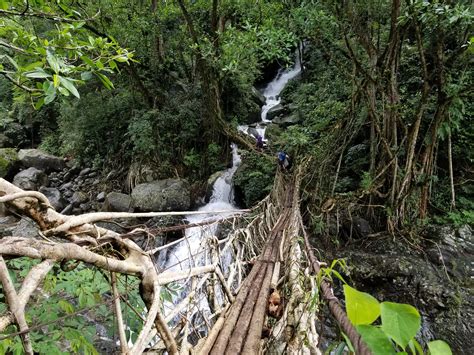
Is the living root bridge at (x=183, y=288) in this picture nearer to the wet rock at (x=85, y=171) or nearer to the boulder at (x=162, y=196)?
the boulder at (x=162, y=196)

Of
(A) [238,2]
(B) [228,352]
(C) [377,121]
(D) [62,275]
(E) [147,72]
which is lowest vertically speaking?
(B) [228,352]

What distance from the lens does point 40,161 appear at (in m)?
8.23

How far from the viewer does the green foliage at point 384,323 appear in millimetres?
281

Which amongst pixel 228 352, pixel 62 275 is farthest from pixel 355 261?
pixel 62 275

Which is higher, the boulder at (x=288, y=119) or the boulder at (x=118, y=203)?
the boulder at (x=288, y=119)

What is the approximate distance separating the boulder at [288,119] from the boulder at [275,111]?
1.47 ft

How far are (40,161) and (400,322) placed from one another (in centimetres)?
981

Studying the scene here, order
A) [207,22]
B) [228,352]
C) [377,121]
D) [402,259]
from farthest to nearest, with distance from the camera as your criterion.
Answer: [207,22] < [377,121] < [402,259] < [228,352]

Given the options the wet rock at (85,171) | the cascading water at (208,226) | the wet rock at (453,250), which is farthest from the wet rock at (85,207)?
the wet rock at (453,250)

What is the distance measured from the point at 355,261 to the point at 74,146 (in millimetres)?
7229

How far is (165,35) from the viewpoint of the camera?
659 centimetres

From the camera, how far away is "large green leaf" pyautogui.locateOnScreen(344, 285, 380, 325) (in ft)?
0.98

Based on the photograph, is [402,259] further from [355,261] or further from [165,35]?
[165,35]

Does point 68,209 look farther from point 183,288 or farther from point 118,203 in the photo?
point 183,288
